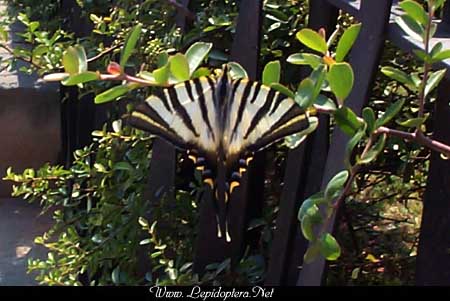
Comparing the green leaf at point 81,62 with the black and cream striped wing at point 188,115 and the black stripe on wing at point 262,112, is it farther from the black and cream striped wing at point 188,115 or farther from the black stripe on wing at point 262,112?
the black stripe on wing at point 262,112

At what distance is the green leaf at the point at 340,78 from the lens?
3.91ft

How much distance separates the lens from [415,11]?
122 centimetres

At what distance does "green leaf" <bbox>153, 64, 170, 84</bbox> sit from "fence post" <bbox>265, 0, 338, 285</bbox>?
2.15 feet

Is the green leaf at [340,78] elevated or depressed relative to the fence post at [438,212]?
elevated

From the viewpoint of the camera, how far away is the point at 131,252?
99.1 inches

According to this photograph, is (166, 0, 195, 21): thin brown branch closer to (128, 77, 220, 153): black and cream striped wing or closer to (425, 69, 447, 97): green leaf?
(128, 77, 220, 153): black and cream striped wing

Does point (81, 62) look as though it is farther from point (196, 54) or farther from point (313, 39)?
point (313, 39)

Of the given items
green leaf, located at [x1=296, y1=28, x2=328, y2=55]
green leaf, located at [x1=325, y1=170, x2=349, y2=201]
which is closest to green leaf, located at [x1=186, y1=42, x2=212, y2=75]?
green leaf, located at [x1=296, y1=28, x2=328, y2=55]

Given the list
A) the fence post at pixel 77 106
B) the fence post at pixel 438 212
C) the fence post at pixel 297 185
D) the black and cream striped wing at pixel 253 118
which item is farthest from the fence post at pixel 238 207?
the fence post at pixel 77 106

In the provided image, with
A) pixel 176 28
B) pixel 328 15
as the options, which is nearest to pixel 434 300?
pixel 328 15

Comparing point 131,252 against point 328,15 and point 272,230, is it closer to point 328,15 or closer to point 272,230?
point 272,230

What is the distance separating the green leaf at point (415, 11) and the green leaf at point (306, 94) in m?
0.16

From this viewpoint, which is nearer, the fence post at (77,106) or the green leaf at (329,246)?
the green leaf at (329,246)

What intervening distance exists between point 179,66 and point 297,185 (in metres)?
0.72
